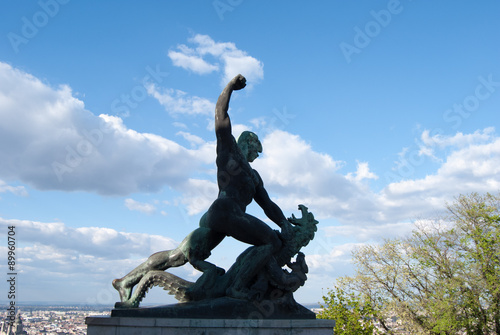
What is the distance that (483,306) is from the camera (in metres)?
23.7

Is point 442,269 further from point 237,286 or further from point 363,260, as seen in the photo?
point 237,286

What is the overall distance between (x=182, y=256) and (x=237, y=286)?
1069 mm

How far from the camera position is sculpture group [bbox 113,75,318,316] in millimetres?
6582

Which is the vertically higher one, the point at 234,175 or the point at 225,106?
the point at 225,106

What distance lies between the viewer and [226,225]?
6.76 m

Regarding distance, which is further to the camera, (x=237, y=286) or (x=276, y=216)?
(x=276, y=216)

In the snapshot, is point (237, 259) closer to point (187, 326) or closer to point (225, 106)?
point (187, 326)

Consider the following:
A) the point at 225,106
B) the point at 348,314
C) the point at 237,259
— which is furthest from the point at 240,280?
the point at 348,314

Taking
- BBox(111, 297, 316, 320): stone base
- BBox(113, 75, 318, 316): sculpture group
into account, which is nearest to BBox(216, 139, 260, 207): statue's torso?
BBox(113, 75, 318, 316): sculpture group

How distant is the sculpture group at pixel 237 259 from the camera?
6582 mm

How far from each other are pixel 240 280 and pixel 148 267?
1.55 metres

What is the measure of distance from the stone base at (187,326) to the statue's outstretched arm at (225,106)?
8.92 ft

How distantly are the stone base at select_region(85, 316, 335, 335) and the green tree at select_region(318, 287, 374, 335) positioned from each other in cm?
1831

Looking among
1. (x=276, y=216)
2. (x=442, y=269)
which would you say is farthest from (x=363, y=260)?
(x=276, y=216)
